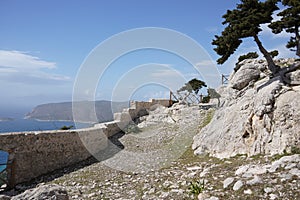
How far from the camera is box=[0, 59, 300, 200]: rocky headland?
6512 mm

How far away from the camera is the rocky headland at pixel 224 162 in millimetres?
6512

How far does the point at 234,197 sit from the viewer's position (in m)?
6.11

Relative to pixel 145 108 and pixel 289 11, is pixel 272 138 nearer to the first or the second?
pixel 289 11

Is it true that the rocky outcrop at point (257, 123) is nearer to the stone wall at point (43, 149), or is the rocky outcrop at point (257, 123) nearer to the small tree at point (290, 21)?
the small tree at point (290, 21)

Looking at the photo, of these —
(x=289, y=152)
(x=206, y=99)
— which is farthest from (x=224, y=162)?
(x=206, y=99)

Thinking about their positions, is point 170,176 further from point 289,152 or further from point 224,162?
point 289,152

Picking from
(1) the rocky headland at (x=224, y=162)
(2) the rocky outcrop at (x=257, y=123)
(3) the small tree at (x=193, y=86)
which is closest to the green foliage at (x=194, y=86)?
(3) the small tree at (x=193, y=86)

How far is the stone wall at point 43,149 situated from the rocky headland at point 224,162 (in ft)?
2.12

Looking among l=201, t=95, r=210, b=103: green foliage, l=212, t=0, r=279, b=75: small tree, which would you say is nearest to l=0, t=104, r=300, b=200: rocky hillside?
l=212, t=0, r=279, b=75: small tree

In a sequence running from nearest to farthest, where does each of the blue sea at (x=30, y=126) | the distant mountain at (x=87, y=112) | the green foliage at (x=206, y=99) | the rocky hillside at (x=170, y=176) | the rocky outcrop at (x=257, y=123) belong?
the rocky hillside at (x=170, y=176) → the rocky outcrop at (x=257, y=123) → the blue sea at (x=30, y=126) → the distant mountain at (x=87, y=112) → the green foliage at (x=206, y=99)

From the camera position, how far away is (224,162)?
9766mm

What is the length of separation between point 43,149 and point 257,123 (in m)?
10.8

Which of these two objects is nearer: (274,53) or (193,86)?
(274,53)

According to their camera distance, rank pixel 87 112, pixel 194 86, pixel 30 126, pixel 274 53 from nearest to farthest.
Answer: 1. pixel 30 126
2. pixel 274 53
3. pixel 87 112
4. pixel 194 86
